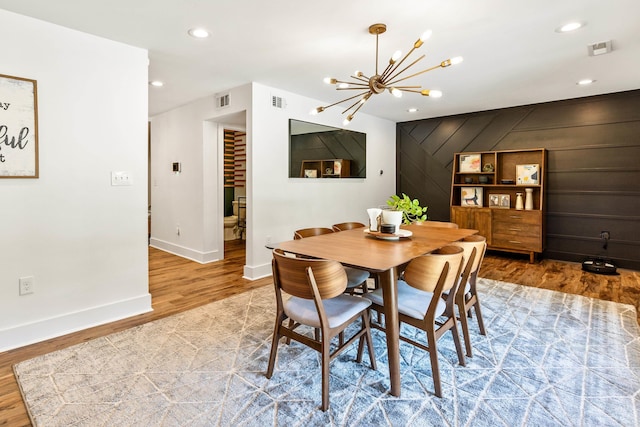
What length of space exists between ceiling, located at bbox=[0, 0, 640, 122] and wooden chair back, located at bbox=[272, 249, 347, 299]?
1.75m

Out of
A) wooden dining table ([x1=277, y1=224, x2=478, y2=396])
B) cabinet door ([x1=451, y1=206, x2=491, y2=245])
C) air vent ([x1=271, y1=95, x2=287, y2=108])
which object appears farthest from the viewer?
cabinet door ([x1=451, y1=206, x2=491, y2=245])

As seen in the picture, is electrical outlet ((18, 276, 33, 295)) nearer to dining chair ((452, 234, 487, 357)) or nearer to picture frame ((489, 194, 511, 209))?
dining chair ((452, 234, 487, 357))

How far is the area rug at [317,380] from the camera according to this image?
5.49 feet

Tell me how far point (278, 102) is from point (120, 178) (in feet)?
7.06

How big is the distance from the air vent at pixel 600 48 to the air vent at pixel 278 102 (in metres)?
3.16

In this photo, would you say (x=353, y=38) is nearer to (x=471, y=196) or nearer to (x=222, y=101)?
(x=222, y=101)

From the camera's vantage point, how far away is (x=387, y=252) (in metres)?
2.12

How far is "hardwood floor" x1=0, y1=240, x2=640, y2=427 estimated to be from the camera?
88.4 inches

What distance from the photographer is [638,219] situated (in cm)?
446

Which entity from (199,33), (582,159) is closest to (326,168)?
(199,33)

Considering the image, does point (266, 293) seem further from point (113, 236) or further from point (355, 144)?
point (355, 144)

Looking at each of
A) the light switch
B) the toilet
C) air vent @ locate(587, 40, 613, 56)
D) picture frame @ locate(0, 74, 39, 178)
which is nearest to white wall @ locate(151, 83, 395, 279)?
the toilet

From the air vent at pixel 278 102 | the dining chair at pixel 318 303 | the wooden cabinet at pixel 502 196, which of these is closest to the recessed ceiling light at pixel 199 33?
the air vent at pixel 278 102

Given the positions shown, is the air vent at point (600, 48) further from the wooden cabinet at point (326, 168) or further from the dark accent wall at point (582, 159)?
the wooden cabinet at point (326, 168)
